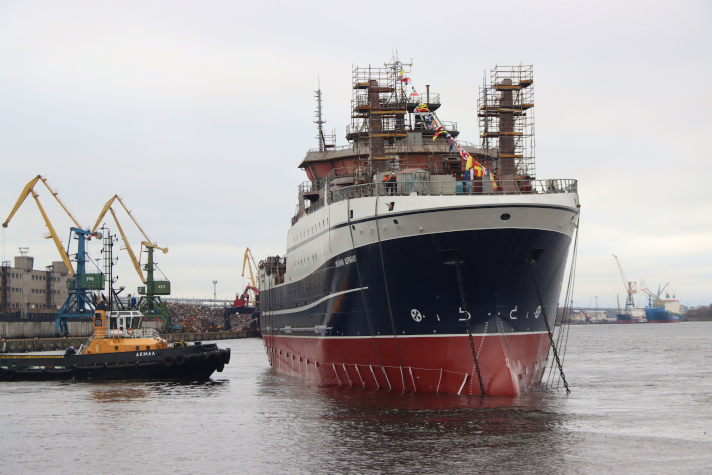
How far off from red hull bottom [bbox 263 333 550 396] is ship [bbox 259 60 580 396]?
0.14ft

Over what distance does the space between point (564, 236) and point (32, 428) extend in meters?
20.4

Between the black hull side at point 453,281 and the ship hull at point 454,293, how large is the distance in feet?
0.12

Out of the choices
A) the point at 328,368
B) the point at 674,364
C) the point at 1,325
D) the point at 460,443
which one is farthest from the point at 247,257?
the point at 460,443

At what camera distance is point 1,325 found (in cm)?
9588

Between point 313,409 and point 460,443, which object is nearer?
point 460,443

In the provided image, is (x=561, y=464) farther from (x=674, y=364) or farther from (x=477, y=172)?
(x=674, y=364)

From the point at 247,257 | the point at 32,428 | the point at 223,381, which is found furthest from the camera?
the point at 247,257

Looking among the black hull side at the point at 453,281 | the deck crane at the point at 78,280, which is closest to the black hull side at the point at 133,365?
the black hull side at the point at 453,281

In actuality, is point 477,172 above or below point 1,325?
above

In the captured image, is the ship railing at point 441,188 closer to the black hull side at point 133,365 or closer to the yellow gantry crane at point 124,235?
the black hull side at point 133,365

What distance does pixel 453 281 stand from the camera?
90.9ft

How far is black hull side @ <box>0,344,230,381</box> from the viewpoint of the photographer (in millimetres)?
41625

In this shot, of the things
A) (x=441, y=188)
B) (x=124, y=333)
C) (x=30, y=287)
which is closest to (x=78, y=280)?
(x=30, y=287)

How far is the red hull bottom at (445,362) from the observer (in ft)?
90.9
